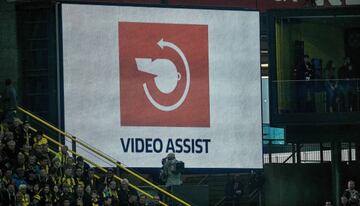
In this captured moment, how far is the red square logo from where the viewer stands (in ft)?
137

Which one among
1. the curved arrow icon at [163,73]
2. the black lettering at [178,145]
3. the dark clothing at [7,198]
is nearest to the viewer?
the dark clothing at [7,198]

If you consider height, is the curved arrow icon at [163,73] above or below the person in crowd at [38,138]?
above

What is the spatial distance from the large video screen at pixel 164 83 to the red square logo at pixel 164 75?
3 cm

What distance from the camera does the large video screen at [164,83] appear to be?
134ft

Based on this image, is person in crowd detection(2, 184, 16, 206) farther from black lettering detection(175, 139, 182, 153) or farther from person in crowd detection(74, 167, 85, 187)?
black lettering detection(175, 139, 182, 153)

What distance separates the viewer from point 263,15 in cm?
4788

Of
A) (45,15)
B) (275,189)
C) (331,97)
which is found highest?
(45,15)

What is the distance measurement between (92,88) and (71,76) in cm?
76

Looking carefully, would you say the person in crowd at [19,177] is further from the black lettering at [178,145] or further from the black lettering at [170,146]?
the black lettering at [178,145]

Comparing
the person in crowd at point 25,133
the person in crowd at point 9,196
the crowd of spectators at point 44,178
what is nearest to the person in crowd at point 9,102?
the crowd of spectators at point 44,178

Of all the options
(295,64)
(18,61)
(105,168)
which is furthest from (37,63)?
(295,64)

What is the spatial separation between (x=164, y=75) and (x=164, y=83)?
258mm

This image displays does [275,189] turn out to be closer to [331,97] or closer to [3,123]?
[331,97]

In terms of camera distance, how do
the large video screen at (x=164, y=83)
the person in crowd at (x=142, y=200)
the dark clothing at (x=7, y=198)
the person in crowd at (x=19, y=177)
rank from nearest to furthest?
the dark clothing at (x=7, y=198) → the person in crowd at (x=19, y=177) → the person in crowd at (x=142, y=200) → the large video screen at (x=164, y=83)
